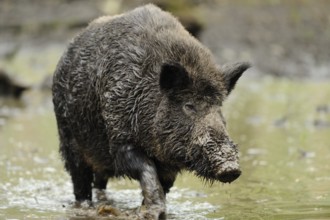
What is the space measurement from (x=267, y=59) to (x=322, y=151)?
13.3 metres

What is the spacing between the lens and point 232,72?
7863mm

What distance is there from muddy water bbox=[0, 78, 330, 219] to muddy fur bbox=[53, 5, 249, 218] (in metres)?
0.55

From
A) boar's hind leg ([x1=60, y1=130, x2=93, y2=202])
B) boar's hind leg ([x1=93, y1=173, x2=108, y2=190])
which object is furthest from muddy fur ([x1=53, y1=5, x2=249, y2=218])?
boar's hind leg ([x1=93, y1=173, x2=108, y2=190])

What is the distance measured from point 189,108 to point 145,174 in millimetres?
707

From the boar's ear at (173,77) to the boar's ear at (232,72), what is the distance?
530 mm

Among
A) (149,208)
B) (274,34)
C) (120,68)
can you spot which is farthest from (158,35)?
(274,34)

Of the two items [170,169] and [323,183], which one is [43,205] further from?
[323,183]

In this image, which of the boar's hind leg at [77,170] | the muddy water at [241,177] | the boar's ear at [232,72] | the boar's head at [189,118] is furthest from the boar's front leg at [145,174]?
the boar's hind leg at [77,170]

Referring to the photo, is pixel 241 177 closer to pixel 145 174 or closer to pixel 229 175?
pixel 145 174

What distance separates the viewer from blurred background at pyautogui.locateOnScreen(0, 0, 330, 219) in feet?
27.3

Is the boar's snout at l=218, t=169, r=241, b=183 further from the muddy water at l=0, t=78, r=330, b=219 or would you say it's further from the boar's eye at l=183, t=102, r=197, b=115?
the boar's eye at l=183, t=102, r=197, b=115

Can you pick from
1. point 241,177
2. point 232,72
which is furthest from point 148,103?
point 241,177

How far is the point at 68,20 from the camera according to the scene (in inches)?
1080

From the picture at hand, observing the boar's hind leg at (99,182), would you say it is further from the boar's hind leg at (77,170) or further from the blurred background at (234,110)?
the boar's hind leg at (77,170)
